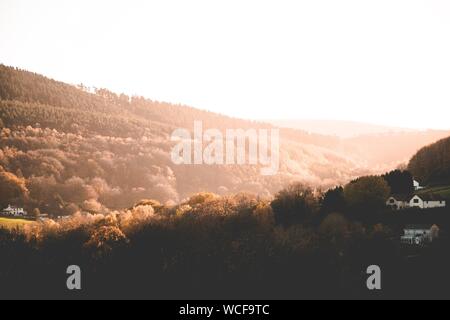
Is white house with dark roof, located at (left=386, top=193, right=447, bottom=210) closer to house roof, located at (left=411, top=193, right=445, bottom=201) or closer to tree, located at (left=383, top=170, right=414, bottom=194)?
house roof, located at (left=411, top=193, right=445, bottom=201)

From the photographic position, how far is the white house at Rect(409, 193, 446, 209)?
92.4 metres

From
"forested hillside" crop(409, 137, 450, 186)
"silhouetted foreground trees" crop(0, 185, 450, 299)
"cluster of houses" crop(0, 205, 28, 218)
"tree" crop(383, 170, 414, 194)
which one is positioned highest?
"forested hillside" crop(409, 137, 450, 186)

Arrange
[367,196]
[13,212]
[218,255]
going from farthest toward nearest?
1. [13,212]
2. [218,255]
3. [367,196]

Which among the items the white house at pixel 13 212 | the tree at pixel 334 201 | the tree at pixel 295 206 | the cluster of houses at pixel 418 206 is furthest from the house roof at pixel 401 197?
the white house at pixel 13 212

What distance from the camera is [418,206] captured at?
305 ft

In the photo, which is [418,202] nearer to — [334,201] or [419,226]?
[419,226]

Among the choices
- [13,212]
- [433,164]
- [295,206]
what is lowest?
[13,212]

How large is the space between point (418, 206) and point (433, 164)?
23.4 m

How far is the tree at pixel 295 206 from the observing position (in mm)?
95438

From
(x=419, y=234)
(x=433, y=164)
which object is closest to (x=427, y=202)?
(x=419, y=234)

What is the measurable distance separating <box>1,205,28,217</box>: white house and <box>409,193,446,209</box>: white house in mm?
86195

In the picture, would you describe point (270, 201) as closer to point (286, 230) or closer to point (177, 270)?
point (286, 230)

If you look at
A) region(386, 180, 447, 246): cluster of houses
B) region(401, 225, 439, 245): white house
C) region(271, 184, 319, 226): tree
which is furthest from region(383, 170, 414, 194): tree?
region(401, 225, 439, 245): white house
